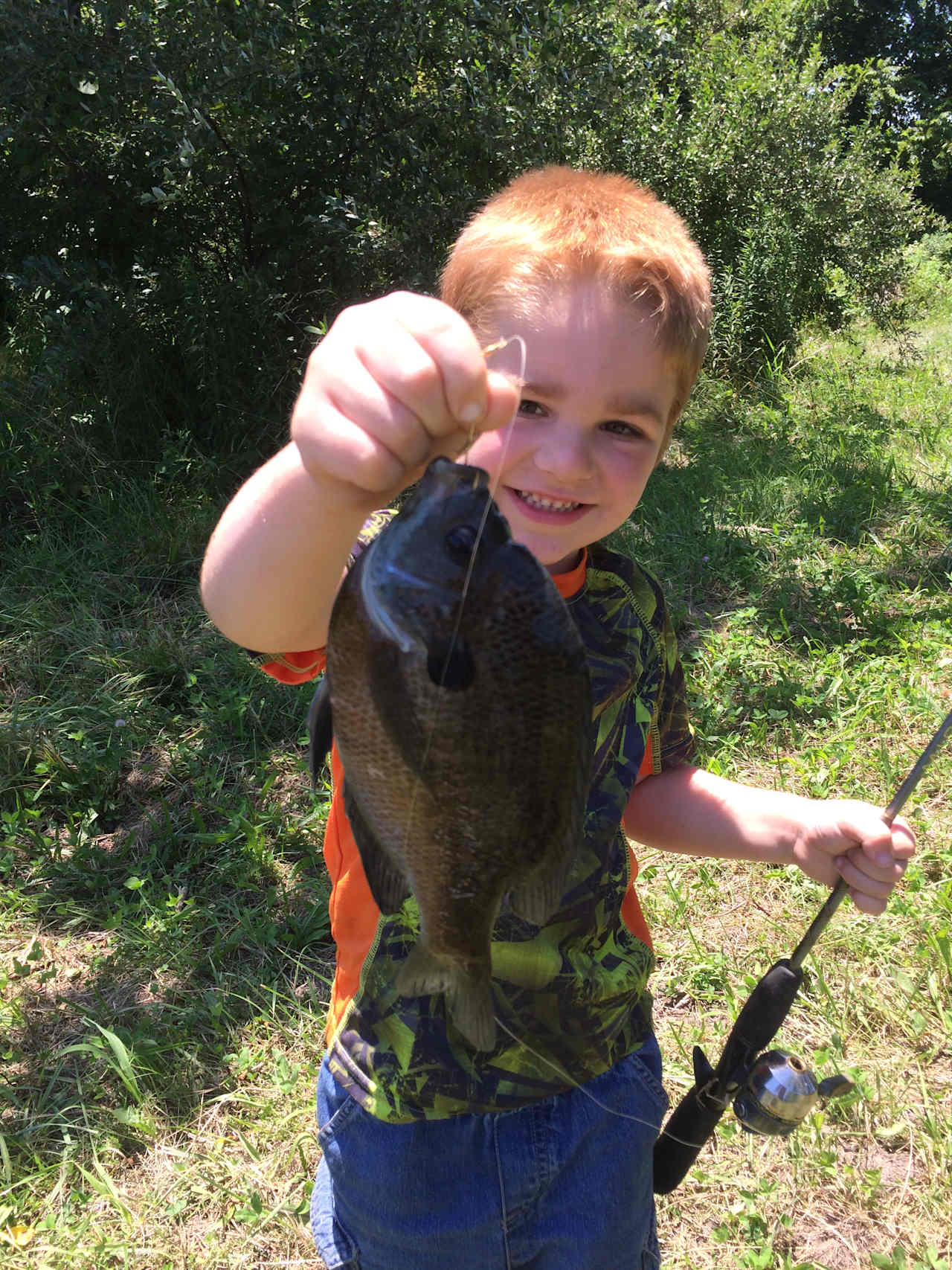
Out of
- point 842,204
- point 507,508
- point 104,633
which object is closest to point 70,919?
point 104,633

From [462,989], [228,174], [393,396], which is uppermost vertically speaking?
[393,396]

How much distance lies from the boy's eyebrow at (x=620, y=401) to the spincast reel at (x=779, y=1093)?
4.89 ft

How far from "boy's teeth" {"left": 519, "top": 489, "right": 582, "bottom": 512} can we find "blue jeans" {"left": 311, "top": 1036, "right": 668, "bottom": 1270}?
1244 millimetres

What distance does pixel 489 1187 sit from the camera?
5.92 ft

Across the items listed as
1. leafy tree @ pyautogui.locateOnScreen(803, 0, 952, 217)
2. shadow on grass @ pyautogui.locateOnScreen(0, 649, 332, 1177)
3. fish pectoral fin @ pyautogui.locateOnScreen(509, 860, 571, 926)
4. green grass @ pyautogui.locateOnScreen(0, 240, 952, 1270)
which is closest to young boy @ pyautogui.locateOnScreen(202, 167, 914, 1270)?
fish pectoral fin @ pyautogui.locateOnScreen(509, 860, 571, 926)

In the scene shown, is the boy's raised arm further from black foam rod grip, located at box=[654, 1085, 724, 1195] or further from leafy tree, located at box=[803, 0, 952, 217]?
leafy tree, located at box=[803, 0, 952, 217]

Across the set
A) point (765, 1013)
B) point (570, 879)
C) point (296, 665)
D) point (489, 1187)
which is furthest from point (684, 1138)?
point (296, 665)

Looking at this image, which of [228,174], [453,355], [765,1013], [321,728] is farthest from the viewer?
[228,174]

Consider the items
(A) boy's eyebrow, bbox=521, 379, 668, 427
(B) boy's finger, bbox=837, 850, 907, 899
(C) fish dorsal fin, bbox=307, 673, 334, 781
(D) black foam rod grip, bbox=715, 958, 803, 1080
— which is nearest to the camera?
(C) fish dorsal fin, bbox=307, 673, 334, 781

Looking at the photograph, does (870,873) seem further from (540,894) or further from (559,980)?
(540,894)

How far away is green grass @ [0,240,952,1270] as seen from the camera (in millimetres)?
2555

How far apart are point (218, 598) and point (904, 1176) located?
2.59 m

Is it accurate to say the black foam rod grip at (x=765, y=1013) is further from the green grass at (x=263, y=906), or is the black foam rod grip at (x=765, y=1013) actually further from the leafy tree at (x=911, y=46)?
the leafy tree at (x=911, y=46)

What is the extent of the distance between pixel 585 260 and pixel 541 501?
1.65 feet
